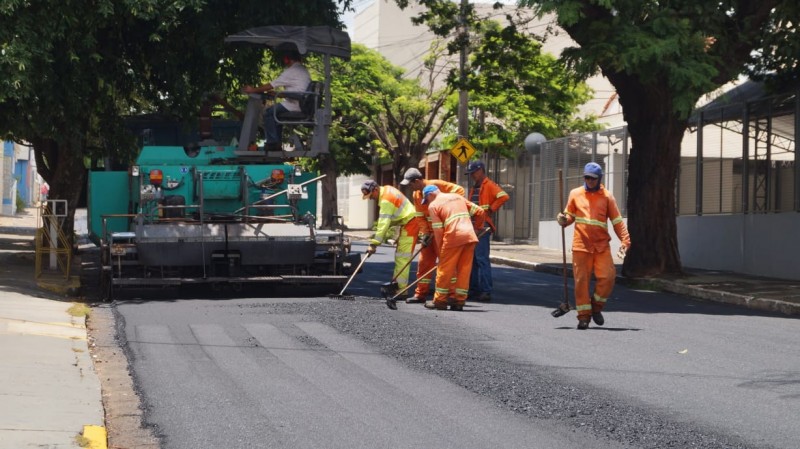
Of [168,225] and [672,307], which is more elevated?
[168,225]

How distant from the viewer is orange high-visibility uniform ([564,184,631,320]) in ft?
42.2

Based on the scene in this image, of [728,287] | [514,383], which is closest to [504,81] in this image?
[728,287]

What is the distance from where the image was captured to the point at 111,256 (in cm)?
1530

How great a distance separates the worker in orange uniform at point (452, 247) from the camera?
1463 cm

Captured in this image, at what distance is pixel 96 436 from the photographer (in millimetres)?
6945

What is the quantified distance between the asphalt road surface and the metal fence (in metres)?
7.13

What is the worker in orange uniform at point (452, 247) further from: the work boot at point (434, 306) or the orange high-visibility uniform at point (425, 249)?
the orange high-visibility uniform at point (425, 249)

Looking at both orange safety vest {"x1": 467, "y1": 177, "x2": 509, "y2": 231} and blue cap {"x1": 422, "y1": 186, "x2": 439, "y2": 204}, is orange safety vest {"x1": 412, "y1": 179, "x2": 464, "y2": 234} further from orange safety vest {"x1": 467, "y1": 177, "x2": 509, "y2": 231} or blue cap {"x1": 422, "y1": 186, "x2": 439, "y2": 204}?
orange safety vest {"x1": 467, "y1": 177, "x2": 509, "y2": 231}

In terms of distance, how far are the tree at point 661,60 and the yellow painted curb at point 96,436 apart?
36.8 ft

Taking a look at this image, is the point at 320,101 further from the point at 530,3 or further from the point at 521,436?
the point at 521,436

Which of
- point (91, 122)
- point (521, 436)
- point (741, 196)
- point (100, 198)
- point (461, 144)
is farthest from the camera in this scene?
point (461, 144)

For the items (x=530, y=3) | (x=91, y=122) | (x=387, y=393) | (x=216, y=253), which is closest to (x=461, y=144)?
(x=91, y=122)

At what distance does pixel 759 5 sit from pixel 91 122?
11.5m

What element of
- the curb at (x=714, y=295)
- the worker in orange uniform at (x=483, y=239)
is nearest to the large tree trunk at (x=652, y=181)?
the curb at (x=714, y=295)
